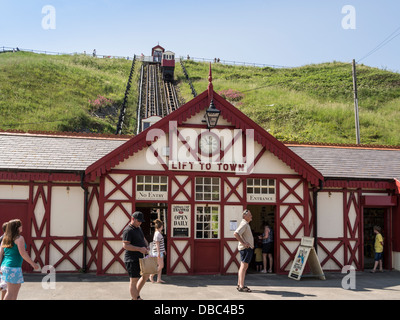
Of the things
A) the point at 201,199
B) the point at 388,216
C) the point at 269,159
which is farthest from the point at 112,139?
the point at 388,216

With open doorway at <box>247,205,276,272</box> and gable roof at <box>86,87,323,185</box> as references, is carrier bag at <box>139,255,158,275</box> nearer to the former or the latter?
gable roof at <box>86,87,323,185</box>

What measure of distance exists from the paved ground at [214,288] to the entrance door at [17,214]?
124cm

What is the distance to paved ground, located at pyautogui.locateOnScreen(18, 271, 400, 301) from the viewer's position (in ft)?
32.3

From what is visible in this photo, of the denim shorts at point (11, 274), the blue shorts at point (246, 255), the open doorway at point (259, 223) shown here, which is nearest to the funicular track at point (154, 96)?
the open doorway at point (259, 223)

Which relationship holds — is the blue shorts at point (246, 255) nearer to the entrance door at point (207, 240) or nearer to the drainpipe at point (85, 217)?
the entrance door at point (207, 240)

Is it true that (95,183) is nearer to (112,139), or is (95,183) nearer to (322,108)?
(112,139)

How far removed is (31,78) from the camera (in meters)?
47.7

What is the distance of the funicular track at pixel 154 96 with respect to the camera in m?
40.4

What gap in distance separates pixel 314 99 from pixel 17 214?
42.8 metres

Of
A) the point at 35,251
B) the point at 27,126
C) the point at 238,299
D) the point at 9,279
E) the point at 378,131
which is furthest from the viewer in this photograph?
the point at 378,131

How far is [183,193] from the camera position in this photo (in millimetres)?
13352

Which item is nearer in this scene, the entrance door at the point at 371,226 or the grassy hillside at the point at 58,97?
the entrance door at the point at 371,226

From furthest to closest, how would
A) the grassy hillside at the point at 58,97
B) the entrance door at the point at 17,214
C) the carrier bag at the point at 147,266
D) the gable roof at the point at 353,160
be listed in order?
the grassy hillside at the point at 58,97, the gable roof at the point at 353,160, the entrance door at the point at 17,214, the carrier bag at the point at 147,266

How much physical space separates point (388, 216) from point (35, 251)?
12176 mm
